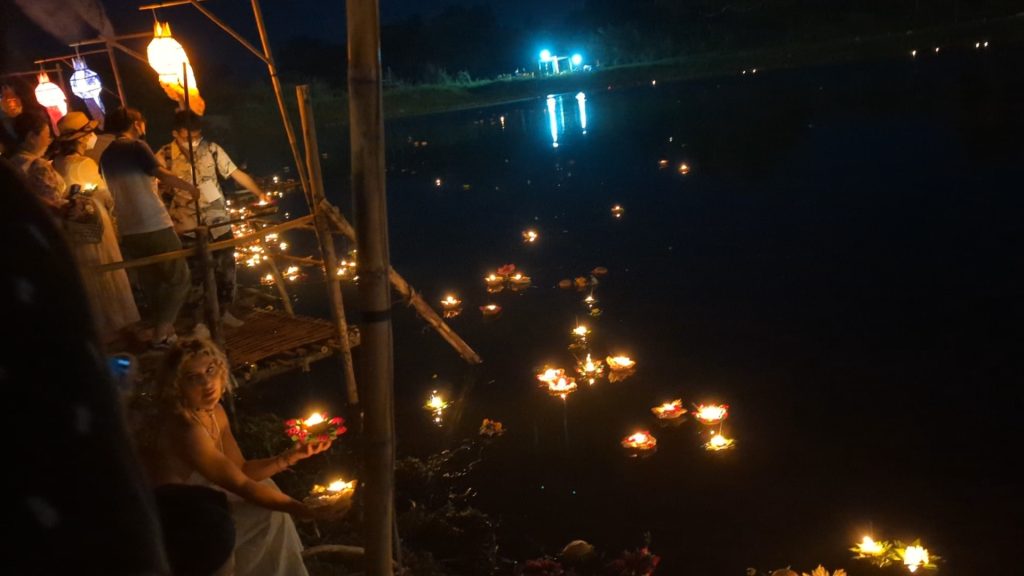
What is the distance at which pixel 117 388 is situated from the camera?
2.81 ft

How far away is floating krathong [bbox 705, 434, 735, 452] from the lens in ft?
19.1

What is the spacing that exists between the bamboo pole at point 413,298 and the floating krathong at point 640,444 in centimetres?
209

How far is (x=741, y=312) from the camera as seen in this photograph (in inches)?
337

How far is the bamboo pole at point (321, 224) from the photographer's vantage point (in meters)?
4.99

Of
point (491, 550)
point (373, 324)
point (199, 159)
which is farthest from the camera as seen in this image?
point (199, 159)

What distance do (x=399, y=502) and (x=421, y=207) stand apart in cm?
1362

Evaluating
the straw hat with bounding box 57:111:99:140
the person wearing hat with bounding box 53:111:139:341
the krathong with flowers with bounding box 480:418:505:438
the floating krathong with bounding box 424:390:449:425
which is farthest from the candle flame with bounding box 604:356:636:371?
the straw hat with bounding box 57:111:99:140

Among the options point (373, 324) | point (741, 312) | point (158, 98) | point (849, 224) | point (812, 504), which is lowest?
point (373, 324)

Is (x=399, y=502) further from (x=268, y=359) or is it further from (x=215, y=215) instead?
(x=215, y=215)

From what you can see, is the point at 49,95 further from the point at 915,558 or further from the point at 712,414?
the point at 915,558

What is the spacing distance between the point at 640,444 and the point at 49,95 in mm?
11708

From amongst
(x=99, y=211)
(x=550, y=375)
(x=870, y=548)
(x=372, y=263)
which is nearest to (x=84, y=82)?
(x=99, y=211)

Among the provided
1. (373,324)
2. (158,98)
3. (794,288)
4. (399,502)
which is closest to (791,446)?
(399,502)

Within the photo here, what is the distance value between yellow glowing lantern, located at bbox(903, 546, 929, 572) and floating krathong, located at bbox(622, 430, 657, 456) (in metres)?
2.04
